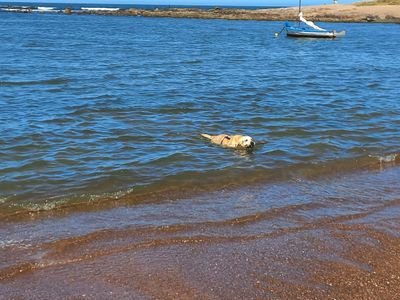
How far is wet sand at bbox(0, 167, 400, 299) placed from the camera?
18.6ft

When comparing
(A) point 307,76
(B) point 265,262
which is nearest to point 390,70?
(A) point 307,76

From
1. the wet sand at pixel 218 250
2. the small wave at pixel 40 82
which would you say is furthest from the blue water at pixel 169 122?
the wet sand at pixel 218 250

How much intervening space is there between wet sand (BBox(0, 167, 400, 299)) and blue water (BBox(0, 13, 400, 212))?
1.28 metres

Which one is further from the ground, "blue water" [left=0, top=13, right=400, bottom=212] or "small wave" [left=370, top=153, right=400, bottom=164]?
"blue water" [left=0, top=13, right=400, bottom=212]

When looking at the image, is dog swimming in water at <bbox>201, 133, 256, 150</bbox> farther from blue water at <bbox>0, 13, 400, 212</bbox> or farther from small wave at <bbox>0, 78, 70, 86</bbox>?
small wave at <bbox>0, 78, 70, 86</bbox>

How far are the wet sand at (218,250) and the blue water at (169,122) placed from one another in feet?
4.20

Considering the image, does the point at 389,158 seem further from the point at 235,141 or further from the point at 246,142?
the point at 235,141

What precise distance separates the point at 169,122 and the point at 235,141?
2951mm

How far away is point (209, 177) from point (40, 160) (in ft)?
11.3

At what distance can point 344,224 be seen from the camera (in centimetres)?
744

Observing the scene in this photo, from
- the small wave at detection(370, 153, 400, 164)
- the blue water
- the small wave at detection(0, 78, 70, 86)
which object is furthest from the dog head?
the small wave at detection(0, 78, 70, 86)

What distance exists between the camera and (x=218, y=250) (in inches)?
261

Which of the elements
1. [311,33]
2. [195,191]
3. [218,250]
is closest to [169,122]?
[195,191]

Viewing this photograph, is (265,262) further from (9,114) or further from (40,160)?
(9,114)
